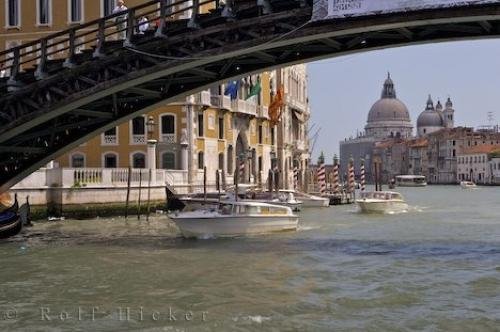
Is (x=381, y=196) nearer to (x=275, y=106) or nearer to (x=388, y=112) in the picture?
(x=275, y=106)

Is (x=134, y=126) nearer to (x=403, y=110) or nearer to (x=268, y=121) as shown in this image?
(x=268, y=121)

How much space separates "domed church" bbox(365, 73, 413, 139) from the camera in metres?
181

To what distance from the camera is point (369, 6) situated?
16438 millimetres

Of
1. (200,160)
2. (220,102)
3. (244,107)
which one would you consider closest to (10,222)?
(200,160)

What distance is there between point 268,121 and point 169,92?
2987cm

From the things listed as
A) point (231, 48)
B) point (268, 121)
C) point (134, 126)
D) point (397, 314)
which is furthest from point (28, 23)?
point (397, 314)

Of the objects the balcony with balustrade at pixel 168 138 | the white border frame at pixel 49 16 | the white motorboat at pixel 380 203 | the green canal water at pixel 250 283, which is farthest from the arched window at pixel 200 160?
the green canal water at pixel 250 283

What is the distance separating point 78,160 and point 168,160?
466 cm

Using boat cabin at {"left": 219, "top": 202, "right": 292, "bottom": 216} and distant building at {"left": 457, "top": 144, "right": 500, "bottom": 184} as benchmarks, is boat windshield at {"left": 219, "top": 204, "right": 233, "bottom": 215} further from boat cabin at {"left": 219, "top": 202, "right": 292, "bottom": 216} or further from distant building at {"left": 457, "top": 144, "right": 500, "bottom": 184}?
distant building at {"left": 457, "top": 144, "right": 500, "bottom": 184}

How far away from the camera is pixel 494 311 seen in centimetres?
1175

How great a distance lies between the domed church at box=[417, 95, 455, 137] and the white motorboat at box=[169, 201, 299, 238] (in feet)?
505

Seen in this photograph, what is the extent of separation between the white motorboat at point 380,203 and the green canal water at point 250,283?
13684 mm

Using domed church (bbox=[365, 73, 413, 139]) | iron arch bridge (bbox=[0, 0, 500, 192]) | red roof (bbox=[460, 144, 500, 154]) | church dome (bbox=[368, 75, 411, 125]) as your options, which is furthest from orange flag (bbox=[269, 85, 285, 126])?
church dome (bbox=[368, 75, 411, 125])

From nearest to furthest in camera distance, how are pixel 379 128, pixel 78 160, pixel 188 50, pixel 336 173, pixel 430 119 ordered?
pixel 188 50 → pixel 78 160 → pixel 336 173 → pixel 430 119 → pixel 379 128
